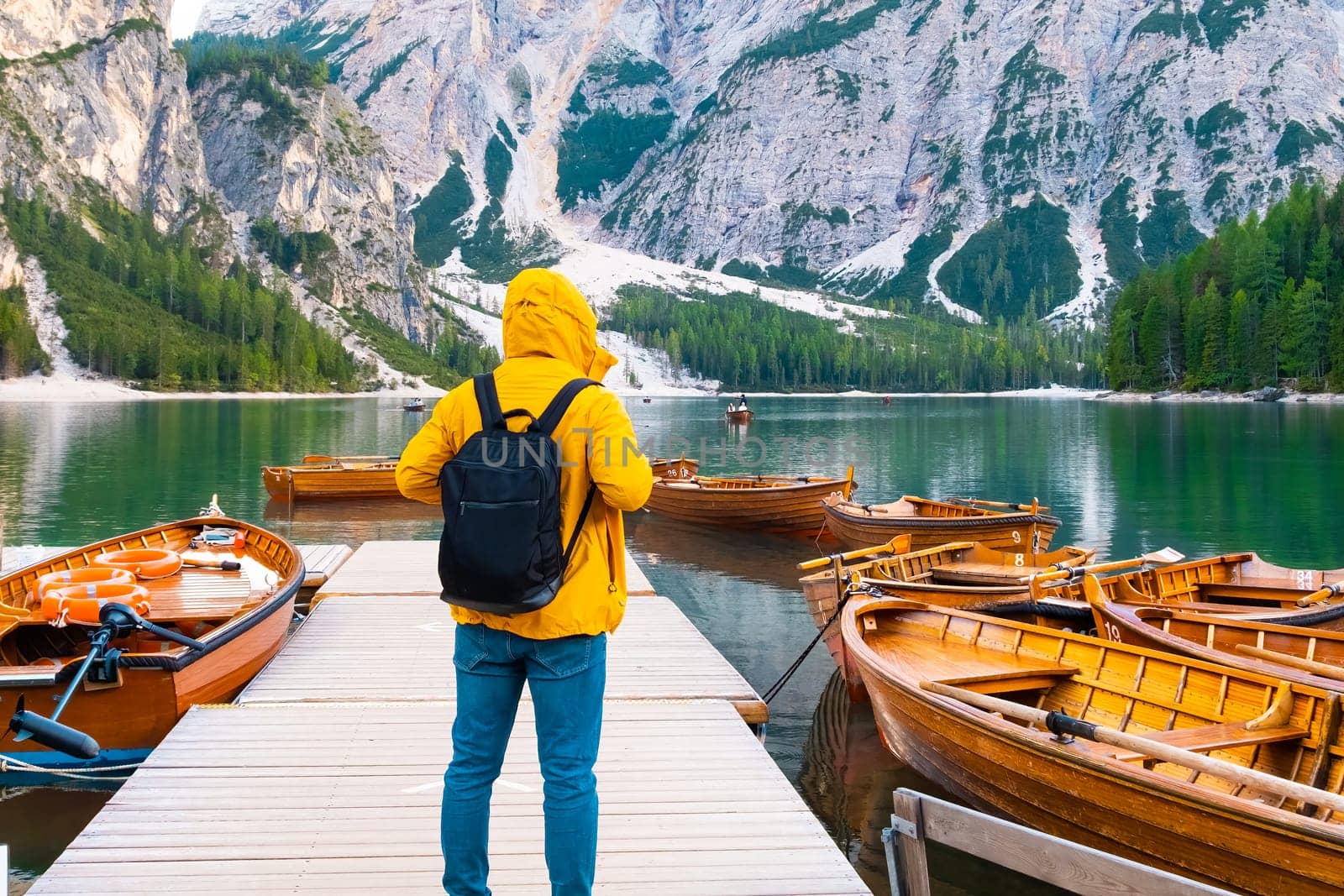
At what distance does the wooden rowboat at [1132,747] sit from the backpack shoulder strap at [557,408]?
420 centimetres

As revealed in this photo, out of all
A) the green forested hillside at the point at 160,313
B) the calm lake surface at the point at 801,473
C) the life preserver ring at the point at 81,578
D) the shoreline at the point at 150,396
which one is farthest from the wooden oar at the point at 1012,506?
the green forested hillside at the point at 160,313

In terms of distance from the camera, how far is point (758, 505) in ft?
94.8

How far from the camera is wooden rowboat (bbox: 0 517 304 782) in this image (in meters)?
8.52

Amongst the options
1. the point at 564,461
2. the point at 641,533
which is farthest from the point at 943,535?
the point at 564,461

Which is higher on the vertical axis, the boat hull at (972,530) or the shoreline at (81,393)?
the shoreline at (81,393)

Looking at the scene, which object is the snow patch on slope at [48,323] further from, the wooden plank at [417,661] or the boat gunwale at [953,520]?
the wooden plank at [417,661]

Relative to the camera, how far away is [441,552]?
391cm

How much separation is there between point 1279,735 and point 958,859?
3.06 meters

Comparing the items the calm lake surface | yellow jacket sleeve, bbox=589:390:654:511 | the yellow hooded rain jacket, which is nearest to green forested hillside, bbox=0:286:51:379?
the calm lake surface

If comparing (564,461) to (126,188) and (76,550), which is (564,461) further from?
(126,188)

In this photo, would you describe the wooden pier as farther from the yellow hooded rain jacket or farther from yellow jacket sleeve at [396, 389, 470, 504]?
yellow jacket sleeve at [396, 389, 470, 504]

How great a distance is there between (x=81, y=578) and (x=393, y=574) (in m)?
5.76

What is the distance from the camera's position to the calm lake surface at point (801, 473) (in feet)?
35.3

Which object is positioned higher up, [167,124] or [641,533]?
[167,124]
